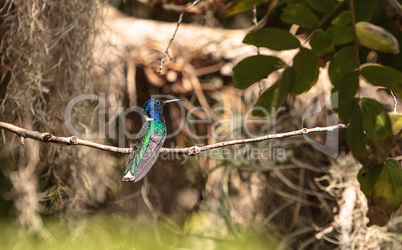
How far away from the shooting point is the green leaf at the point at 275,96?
0.33 meters

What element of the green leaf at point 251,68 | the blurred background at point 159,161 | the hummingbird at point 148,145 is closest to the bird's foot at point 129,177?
the hummingbird at point 148,145

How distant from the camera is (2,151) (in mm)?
1189

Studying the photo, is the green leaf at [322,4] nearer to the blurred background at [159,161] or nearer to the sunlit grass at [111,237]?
the blurred background at [159,161]

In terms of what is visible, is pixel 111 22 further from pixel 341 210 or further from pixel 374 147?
pixel 374 147

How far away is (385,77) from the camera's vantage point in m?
0.33

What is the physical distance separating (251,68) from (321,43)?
0.05 metres

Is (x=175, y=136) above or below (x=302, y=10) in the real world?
below

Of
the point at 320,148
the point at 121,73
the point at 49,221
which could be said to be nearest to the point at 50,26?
the point at 121,73

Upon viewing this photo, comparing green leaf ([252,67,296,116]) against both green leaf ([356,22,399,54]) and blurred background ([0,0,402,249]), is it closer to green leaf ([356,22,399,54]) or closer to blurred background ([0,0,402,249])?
green leaf ([356,22,399,54])

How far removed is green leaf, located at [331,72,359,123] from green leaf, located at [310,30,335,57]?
0.12 ft

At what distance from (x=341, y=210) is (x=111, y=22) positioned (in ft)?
2.51

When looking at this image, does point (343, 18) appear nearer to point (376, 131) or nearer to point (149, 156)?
point (376, 131)

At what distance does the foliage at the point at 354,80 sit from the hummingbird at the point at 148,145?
0.14 meters

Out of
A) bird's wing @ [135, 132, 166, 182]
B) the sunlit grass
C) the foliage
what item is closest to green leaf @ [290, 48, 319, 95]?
the foliage
